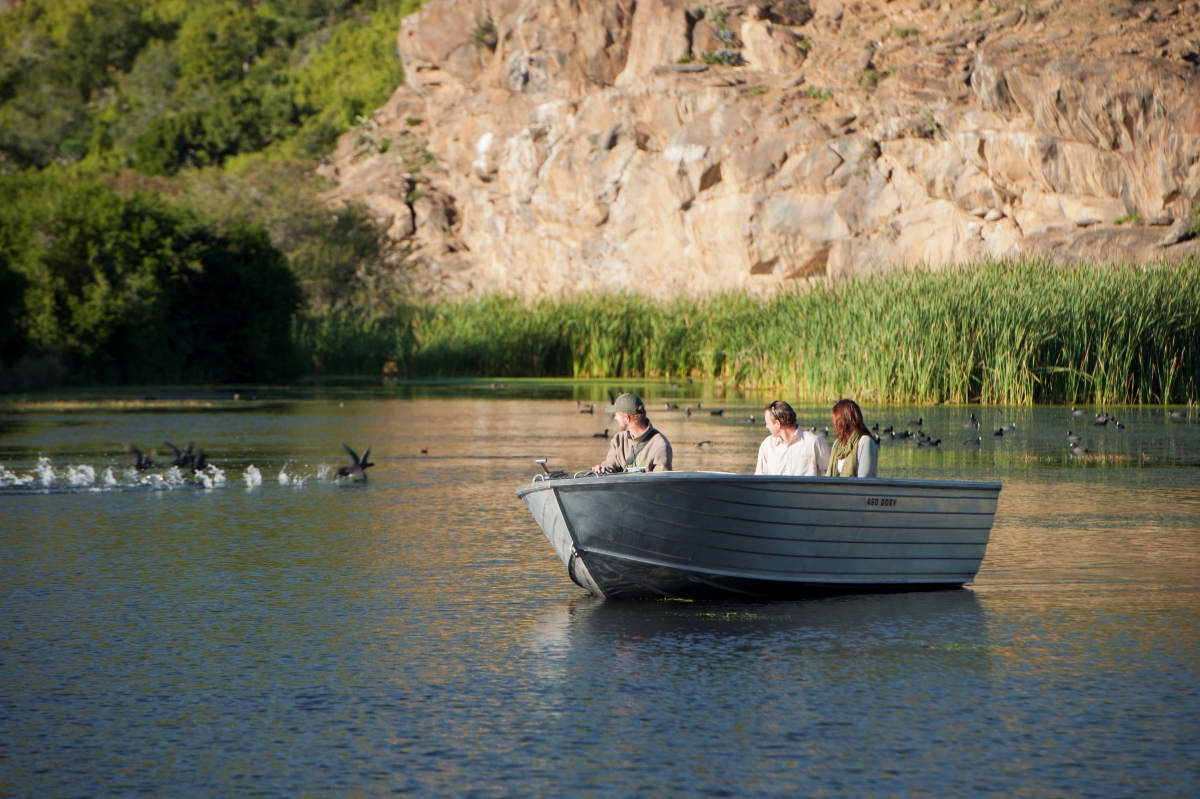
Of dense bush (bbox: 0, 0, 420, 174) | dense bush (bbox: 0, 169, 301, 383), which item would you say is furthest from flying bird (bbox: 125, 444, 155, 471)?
dense bush (bbox: 0, 0, 420, 174)

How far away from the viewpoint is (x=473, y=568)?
10211mm

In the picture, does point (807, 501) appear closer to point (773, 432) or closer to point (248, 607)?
point (773, 432)

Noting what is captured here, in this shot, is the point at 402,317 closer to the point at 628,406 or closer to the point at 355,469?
the point at 355,469

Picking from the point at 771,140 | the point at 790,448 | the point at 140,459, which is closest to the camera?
the point at 790,448

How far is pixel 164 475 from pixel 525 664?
986 cm

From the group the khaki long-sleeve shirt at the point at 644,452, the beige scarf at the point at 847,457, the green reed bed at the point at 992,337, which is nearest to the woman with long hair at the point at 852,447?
the beige scarf at the point at 847,457

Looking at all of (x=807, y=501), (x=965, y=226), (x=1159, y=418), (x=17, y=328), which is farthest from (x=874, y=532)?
(x=965, y=226)

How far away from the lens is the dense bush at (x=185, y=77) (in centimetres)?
8656

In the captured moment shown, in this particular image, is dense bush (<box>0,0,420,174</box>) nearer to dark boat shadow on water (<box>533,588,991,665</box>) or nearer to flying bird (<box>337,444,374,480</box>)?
flying bird (<box>337,444,374,480</box>)

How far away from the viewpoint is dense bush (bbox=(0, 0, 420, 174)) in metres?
86.6

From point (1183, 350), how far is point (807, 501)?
22.3 meters

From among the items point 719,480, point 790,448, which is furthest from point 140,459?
point 719,480

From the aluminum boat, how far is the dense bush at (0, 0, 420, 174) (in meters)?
77.9

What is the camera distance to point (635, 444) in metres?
9.57
